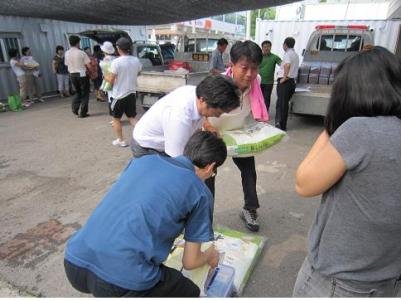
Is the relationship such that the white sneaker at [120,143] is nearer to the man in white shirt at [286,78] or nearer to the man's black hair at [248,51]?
the man in white shirt at [286,78]

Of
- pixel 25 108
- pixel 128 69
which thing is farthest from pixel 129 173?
pixel 25 108

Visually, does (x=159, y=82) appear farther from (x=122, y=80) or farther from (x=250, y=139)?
(x=250, y=139)

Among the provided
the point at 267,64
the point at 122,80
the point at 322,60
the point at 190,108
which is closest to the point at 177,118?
the point at 190,108

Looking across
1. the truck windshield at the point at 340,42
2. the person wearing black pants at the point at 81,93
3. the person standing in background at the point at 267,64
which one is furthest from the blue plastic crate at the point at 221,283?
the truck windshield at the point at 340,42

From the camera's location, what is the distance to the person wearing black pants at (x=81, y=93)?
7.29m

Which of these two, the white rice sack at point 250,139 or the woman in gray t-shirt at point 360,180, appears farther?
the white rice sack at point 250,139

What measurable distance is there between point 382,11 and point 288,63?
13.6 meters

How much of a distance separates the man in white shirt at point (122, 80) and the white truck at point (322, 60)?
3284 mm

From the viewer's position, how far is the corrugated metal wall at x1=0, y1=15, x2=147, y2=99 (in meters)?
9.25

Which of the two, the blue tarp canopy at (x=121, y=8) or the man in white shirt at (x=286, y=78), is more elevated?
the blue tarp canopy at (x=121, y=8)

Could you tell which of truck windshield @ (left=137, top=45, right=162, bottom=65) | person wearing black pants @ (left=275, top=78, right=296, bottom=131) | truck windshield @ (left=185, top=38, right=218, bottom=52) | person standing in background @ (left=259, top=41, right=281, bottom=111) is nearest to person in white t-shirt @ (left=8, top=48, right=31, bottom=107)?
truck windshield @ (left=137, top=45, right=162, bottom=65)

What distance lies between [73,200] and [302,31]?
1202cm

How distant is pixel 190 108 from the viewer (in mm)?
1896

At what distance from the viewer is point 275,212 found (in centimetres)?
330
